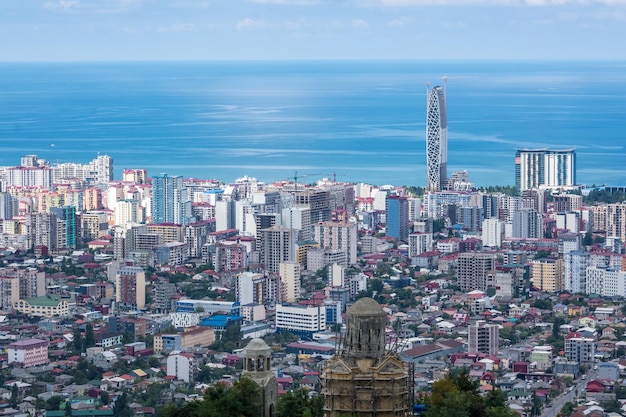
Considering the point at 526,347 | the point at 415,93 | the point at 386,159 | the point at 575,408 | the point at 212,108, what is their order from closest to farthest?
1. the point at 575,408
2. the point at 526,347
3. the point at 386,159
4. the point at 212,108
5. the point at 415,93

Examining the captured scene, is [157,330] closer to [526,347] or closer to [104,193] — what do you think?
[526,347]

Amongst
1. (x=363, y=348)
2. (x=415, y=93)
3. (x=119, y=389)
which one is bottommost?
(x=119, y=389)

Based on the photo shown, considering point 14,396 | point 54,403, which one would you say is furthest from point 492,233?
point 54,403

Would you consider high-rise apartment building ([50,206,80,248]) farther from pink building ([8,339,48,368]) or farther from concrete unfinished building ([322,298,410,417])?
concrete unfinished building ([322,298,410,417])

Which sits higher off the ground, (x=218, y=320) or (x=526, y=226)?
(x=526, y=226)

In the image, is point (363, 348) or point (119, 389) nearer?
point (363, 348)

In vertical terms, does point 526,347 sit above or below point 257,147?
below

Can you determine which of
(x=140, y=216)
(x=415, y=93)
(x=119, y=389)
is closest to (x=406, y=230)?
(x=140, y=216)

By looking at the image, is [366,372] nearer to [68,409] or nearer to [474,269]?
[68,409]
